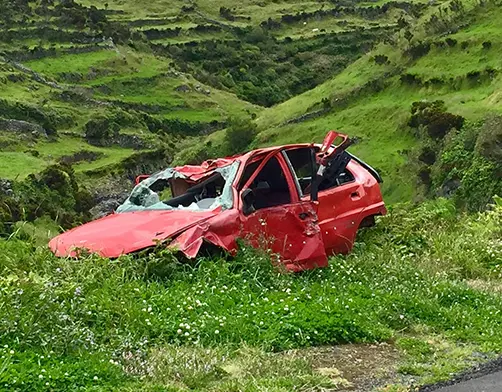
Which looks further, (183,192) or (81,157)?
(81,157)

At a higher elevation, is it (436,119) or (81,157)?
(436,119)

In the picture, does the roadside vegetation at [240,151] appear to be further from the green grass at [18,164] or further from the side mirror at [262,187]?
the side mirror at [262,187]

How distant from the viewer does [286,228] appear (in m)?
8.69

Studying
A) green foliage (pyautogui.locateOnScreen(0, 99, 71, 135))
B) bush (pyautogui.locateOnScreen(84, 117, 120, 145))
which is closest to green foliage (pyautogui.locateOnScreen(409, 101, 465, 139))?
bush (pyautogui.locateOnScreen(84, 117, 120, 145))

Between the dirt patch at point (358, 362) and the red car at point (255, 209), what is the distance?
1930 mm

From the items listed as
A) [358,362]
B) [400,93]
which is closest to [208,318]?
[358,362]

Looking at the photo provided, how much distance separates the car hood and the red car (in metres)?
0.01

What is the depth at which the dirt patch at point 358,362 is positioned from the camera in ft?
18.3

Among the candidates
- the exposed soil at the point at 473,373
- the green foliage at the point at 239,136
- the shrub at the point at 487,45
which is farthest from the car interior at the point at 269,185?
the green foliage at the point at 239,136

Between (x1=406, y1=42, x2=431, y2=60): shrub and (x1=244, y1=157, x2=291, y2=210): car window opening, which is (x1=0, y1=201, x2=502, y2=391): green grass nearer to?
(x1=244, y1=157, x2=291, y2=210): car window opening

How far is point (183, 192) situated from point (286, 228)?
2.00 metres

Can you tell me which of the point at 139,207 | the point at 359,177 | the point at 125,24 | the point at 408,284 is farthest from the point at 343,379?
the point at 125,24

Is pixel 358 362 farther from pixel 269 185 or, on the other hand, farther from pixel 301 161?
pixel 301 161

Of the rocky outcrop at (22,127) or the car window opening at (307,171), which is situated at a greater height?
the car window opening at (307,171)
